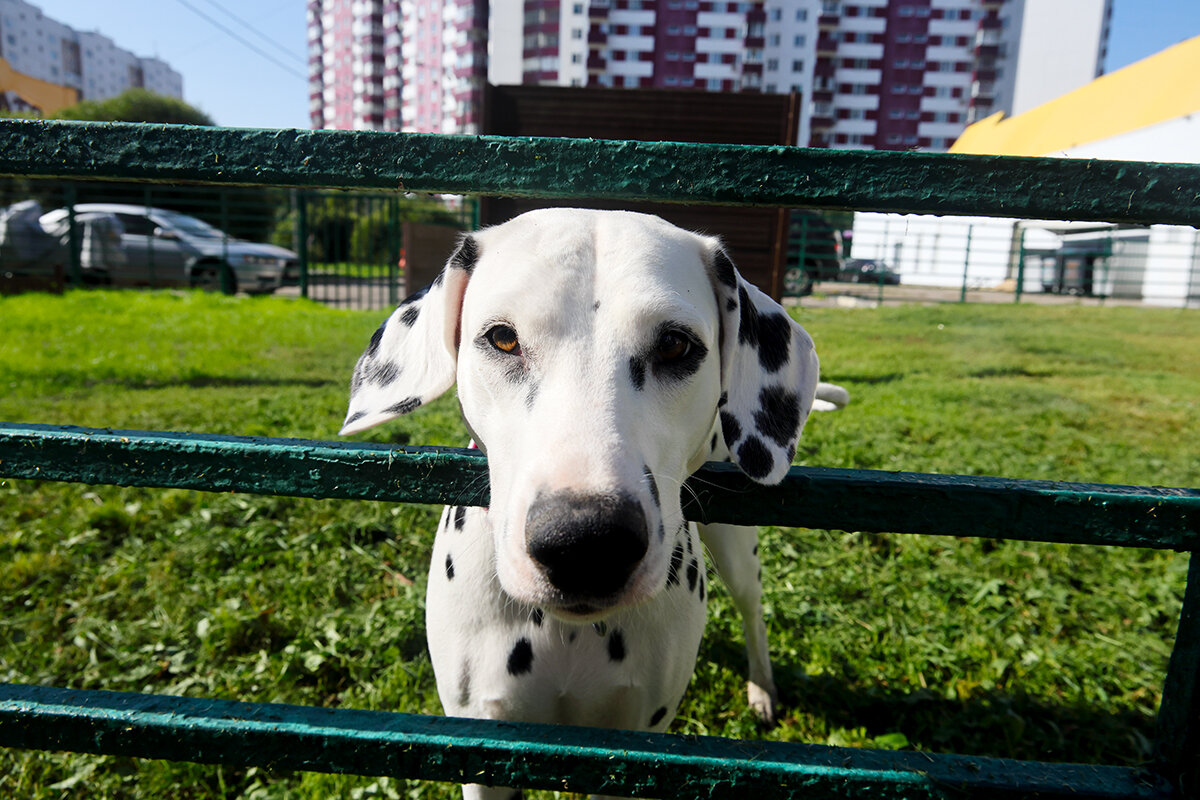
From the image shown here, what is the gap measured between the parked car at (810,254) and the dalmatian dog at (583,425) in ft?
42.9

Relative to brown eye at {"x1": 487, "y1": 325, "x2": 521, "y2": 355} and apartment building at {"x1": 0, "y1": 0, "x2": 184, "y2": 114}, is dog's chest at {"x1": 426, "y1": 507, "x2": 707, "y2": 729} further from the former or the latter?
apartment building at {"x1": 0, "y1": 0, "x2": 184, "y2": 114}

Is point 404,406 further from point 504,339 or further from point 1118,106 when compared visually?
point 1118,106

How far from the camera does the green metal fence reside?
1228mm

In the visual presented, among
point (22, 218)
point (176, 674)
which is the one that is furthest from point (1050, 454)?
point (22, 218)

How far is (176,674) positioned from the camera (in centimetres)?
286

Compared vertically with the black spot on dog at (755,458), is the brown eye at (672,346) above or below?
above

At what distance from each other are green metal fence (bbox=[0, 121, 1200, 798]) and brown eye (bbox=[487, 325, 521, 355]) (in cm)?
25

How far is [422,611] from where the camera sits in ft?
10.5

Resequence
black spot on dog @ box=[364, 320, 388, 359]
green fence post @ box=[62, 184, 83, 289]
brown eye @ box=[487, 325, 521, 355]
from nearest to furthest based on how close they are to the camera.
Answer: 1. brown eye @ box=[487, 325, 521, 355]
2. black spot on dog @ box=[364, 320, 388, 359]
3. green fence post @ box=[62, 184, 83, 289]

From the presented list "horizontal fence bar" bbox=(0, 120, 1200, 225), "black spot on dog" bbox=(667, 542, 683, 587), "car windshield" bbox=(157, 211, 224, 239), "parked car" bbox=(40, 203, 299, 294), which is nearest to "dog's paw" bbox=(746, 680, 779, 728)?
"black spot on dog" bbox=(667, 542, 683, 587)

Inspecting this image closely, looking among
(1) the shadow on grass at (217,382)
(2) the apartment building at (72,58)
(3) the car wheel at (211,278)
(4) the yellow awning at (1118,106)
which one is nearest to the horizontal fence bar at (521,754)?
(1) the shadow on grass at (217,382)

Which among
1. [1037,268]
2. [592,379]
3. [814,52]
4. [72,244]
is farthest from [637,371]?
[814,52]

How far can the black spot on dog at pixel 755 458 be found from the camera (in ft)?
4.46

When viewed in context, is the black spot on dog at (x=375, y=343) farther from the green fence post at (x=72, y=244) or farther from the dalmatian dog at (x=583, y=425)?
the green fence post at (x=72, y=244)
